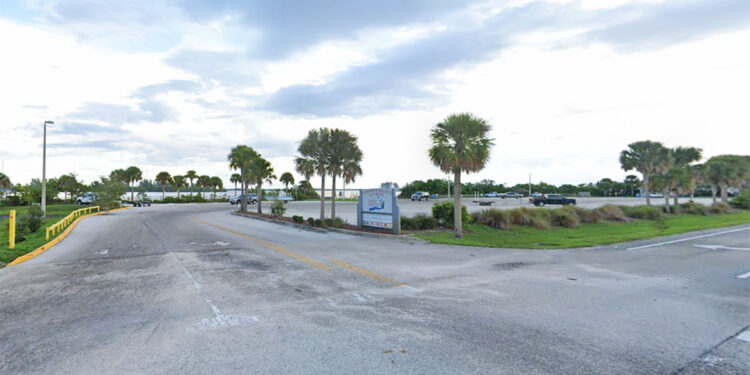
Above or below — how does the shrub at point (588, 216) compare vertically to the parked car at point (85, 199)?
below

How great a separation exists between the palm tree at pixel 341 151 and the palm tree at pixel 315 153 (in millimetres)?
282

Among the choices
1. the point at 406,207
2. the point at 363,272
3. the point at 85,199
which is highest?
the point at 85,199

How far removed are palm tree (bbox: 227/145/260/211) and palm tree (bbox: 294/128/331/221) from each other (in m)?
13.7

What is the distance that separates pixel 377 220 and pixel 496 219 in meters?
7.33

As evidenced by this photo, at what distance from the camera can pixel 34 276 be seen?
8273 millimetres

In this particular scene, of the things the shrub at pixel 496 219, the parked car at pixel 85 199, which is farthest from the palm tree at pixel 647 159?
the parked car at pixel 85 199

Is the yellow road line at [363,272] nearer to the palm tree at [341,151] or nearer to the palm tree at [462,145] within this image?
the palm tree at [462,145]

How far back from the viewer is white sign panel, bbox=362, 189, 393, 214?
55.5 feet

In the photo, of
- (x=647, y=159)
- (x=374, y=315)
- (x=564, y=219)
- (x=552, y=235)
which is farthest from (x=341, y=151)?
(x=647, y=159)

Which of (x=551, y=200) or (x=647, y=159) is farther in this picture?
(x=551, y=200)

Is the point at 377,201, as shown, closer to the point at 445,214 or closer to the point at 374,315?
the point at 445,214

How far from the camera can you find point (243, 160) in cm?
3428

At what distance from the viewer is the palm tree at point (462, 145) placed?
15.6 m

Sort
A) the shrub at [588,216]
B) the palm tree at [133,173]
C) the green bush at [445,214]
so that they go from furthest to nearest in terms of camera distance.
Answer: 1. the palm tree at [133,173]
2. the shrub at [588,216]
3. the green bush at [445,214]
